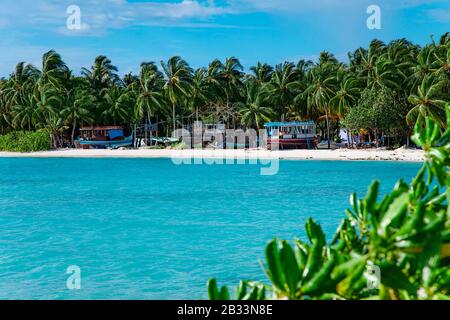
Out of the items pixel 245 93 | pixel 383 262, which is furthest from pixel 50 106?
pixel 383 262

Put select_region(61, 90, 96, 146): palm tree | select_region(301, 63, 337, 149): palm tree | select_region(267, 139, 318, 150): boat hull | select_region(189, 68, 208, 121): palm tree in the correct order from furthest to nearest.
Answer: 1. select_region(61, 90, 96, 146): palm tree
2. select_region(189, 68, 208, 121): palm tree
3. select_region(267, 139, 318, 150): boat hull
4. select_region(301, 63, 337, 149): palm tree

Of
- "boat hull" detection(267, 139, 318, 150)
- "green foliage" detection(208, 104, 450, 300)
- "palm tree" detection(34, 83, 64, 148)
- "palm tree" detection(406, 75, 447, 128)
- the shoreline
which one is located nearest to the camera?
"green foliage" detection(208, 104, 450, 300)

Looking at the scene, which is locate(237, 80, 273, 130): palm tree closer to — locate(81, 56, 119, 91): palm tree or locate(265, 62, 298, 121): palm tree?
locate(265, 62, 298, 121): palm tree

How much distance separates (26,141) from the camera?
204ft

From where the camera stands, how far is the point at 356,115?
48031 mm

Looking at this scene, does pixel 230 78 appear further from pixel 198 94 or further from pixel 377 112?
pixel 377 112

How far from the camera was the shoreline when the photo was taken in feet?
148

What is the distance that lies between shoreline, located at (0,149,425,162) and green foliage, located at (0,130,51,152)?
1.06 metres

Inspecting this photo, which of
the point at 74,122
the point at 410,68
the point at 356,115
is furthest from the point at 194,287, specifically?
the point at 74,122

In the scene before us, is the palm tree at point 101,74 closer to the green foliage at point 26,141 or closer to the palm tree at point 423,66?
the green foliage at point 26,141

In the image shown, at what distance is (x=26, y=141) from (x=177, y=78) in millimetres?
19084

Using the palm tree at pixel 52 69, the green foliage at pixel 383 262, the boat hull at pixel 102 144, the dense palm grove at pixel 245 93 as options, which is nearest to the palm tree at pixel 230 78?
the dense palm grove at pixel 245 93

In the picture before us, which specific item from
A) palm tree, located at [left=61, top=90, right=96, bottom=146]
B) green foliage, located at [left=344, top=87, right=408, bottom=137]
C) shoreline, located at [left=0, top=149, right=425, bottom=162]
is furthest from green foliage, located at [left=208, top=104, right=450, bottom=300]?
palm tree, located at [left=61, top=90, right=96, bottom=146]
